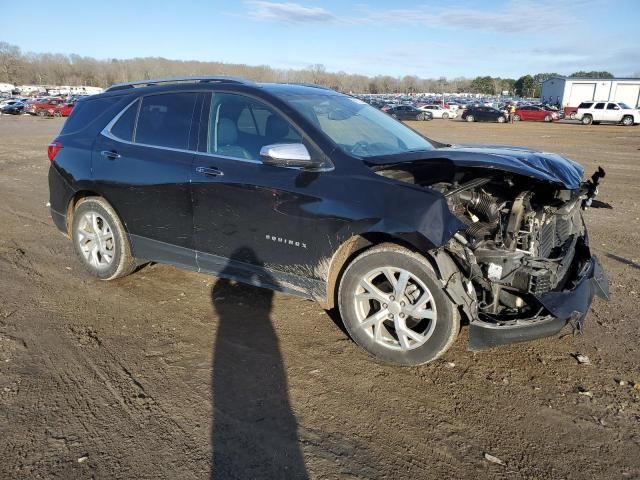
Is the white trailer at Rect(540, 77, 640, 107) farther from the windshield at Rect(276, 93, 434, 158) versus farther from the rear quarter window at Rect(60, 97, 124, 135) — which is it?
the rear quarter window at Rect(60, 97, 124, 135)

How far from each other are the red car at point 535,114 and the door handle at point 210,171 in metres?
44.5

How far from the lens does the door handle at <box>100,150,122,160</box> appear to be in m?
4.58

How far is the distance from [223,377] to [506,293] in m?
2.00

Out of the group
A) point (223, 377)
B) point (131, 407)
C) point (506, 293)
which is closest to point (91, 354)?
point (131, 407)

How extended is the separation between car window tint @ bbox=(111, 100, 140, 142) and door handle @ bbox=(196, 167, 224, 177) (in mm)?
1015

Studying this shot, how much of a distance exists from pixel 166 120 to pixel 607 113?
41972 millimetres

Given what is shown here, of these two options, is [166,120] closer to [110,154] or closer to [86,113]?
[110,154]

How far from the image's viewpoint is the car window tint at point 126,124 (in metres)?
4.59

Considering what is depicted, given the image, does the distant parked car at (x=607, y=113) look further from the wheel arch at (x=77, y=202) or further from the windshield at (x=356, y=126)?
the wheel arch at (x=77, y=202)

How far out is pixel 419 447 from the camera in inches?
105

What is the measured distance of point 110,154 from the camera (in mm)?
4629

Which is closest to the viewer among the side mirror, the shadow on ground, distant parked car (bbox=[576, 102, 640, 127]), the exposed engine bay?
the shadow on ground

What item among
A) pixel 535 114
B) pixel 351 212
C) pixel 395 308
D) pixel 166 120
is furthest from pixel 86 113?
pixel 535 114

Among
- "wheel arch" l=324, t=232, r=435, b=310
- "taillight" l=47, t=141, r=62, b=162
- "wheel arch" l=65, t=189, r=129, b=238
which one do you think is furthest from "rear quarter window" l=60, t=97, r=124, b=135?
"wheel arch" l=324, t=232, r=435, b=310
